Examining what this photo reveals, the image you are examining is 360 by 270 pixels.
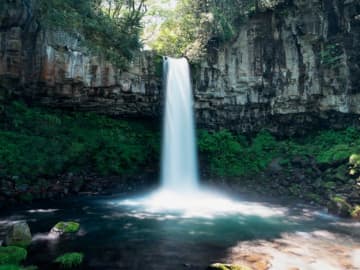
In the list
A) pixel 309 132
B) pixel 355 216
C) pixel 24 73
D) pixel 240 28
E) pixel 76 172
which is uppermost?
pixel 240 28

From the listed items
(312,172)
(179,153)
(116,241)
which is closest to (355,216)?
(312,172)

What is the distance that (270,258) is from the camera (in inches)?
372

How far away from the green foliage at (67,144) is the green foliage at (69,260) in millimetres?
10303

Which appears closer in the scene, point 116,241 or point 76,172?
point 116,241

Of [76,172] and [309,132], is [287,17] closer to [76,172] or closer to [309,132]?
[309,132]

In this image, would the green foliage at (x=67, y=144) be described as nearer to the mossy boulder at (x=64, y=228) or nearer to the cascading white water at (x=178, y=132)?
the cascading white water at (x=178, y=132)

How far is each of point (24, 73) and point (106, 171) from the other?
7.69 meters

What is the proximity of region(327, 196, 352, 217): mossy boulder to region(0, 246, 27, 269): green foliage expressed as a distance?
13.6 metres

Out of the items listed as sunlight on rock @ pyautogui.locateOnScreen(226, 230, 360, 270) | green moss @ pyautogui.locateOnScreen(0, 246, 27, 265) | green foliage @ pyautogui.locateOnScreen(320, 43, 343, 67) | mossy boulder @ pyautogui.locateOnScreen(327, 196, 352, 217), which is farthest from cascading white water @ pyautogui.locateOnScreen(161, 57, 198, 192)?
green moss @ pyautogui.locateOnScreen(0, 246, 27, 265)

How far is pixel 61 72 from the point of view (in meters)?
19.1

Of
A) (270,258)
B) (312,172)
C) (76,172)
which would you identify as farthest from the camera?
(312,172)

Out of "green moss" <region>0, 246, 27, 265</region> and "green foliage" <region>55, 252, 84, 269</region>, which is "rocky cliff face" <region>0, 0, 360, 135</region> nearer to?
"green moss" <region>0, 246, 27, 265</region>

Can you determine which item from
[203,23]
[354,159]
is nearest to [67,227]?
[354,159]

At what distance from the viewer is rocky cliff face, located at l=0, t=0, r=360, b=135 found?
20406 millimetres
